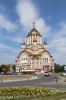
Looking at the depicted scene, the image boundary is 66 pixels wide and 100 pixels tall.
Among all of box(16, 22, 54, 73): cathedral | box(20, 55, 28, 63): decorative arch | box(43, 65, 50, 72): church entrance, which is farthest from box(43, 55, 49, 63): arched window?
box(20, 55, 28, 63): decorative arch

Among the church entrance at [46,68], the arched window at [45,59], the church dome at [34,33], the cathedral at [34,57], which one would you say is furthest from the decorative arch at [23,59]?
the church dome at [34,33]

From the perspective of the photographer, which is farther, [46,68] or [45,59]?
[45,59]

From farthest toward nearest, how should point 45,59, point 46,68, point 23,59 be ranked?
point 23,59 → point 45,59 → point 46,68

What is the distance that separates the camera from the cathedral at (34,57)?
81.1 m

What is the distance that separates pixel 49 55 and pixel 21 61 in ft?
42.3

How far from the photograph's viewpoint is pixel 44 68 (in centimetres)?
8288

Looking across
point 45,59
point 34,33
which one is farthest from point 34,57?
point 34,33

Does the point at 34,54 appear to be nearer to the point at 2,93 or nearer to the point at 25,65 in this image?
the point at 25,65

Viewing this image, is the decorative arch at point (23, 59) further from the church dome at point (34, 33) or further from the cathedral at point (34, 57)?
the church dome at point (34, 33)

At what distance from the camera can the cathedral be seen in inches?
3194

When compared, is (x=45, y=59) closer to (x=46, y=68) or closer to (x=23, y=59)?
(x=46, y=68)

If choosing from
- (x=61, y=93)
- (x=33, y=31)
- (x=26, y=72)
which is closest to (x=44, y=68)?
(x=26, y=72)

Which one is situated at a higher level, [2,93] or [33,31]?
[33,31]

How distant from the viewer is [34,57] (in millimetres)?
81062
